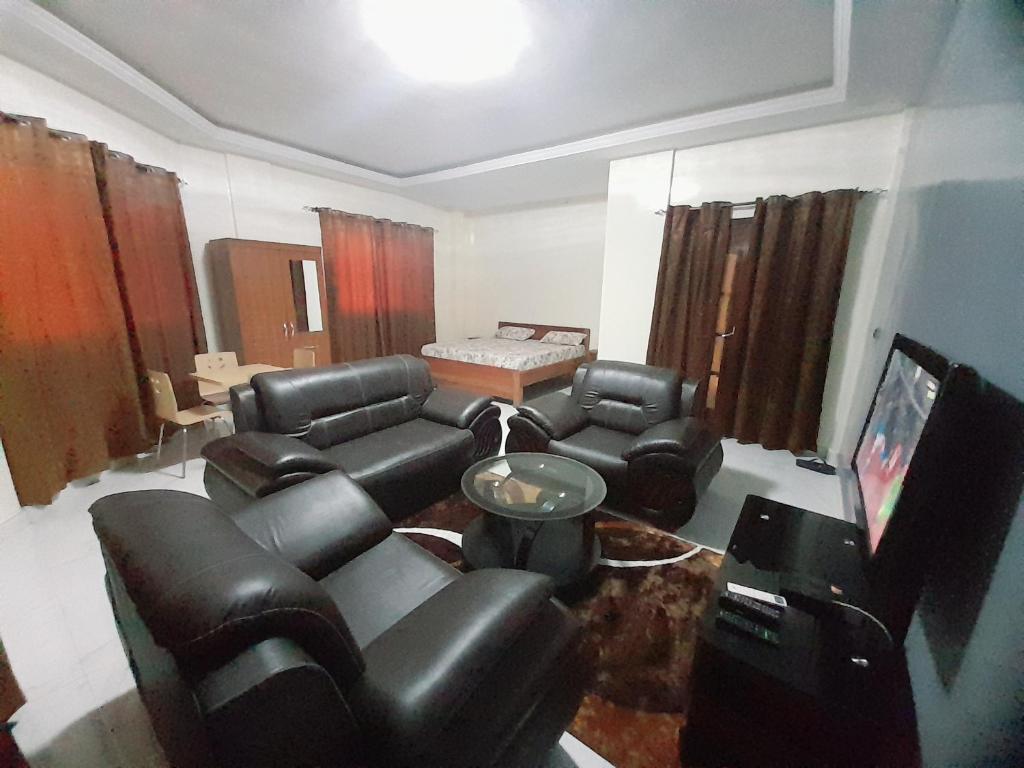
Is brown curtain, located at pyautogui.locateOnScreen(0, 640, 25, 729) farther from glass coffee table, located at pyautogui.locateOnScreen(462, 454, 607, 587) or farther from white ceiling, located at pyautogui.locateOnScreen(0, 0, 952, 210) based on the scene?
white ceiling, located at pyautogui.locateOnScreen(0, 0, 952, 210)

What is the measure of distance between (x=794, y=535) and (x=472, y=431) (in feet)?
5.76

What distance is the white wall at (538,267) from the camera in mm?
5152

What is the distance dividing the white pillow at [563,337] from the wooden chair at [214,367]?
352 centimetres

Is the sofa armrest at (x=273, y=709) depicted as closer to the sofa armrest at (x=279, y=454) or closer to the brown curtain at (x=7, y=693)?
the brown curtain at (x=7, y=693)

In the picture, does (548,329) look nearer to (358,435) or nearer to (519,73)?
(519,73)

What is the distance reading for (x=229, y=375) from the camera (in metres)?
3.13

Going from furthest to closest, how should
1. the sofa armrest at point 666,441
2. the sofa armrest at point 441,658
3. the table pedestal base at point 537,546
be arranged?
the sofa armrest at point 666,441, the table pedestal base at point 537,546, the sofa armrest at point 441,658

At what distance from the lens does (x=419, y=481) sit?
2.23 m

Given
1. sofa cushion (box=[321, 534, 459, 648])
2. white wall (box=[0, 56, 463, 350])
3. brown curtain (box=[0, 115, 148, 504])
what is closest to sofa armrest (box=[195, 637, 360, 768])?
sofa cushion (box=[321, 534, 459, 648])

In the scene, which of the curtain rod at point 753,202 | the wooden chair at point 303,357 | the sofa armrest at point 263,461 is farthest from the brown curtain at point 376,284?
the curtain rod at point 753,202

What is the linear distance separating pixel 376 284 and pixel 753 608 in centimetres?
479

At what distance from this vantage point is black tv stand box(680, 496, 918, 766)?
84cm

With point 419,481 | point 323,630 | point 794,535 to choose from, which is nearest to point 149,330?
point 419,481

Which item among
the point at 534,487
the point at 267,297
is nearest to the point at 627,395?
the point at 534,487
